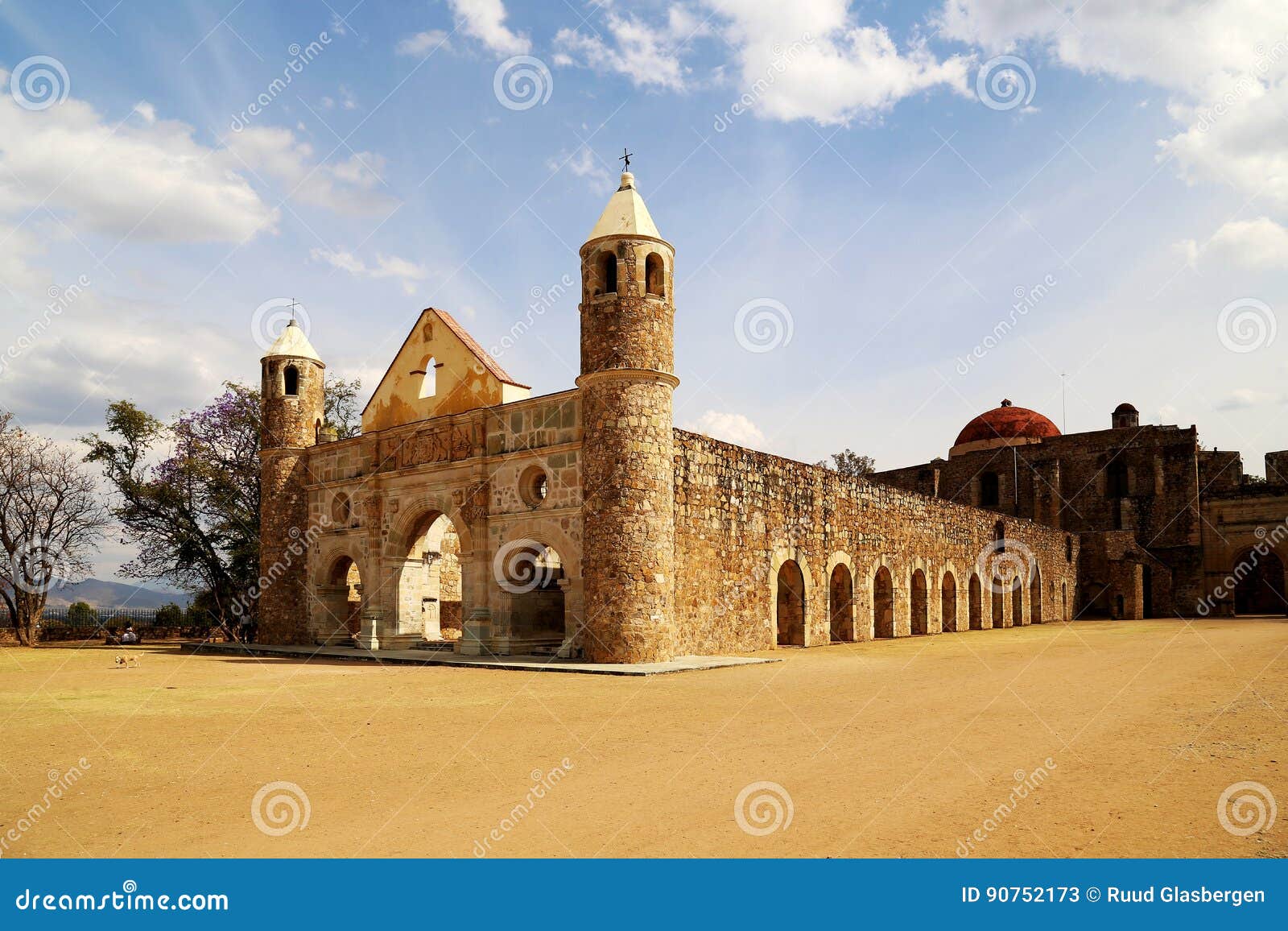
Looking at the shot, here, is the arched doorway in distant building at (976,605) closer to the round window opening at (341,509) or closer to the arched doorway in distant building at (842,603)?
the arched doorway in distant building at (842,603)

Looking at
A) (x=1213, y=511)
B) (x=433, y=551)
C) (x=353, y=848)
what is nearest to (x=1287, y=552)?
(x=1213, y=511)

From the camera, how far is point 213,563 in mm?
25469

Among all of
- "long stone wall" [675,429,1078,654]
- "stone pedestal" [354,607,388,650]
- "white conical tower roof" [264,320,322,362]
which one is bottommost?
"stone pedestal" [354,607,388,650]

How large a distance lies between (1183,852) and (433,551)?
19548 mm

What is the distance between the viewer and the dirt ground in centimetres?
415

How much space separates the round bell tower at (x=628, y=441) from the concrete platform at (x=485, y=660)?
0.62 meters

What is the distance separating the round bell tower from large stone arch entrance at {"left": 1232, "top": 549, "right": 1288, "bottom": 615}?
111ft

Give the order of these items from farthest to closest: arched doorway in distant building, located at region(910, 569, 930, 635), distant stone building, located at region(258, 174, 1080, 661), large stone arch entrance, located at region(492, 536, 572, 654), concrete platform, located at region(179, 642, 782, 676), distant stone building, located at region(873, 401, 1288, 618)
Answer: distant stone building, located at region(873, 401, 1288, 618), arched doorway in distant building, located at region(910, 569, 930, 635), large stone arch entrance, located at region(492, 536, 572, 654), distant stone building, located at region(258, 174, 1080, 661), concrete platform, located at region(179, 642, 782, 676)

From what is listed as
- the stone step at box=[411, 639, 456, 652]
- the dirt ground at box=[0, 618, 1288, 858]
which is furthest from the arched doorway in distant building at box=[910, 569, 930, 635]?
the stone step at box=[411, 639, 456, 652]

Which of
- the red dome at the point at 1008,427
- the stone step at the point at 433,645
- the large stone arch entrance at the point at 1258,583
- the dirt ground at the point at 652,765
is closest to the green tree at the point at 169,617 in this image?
the stone step at the point at 433,645

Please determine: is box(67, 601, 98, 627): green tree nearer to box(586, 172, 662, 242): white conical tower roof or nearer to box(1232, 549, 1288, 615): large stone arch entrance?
box(586, 172, 662, 242): white conical tower roof

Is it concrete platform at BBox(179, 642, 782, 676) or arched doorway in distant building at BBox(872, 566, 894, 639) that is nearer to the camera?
concrete platform at BBox(179, 642, 782, 676)

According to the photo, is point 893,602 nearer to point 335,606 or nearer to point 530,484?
point 530,484

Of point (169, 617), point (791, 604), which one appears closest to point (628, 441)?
point (791, 604)
